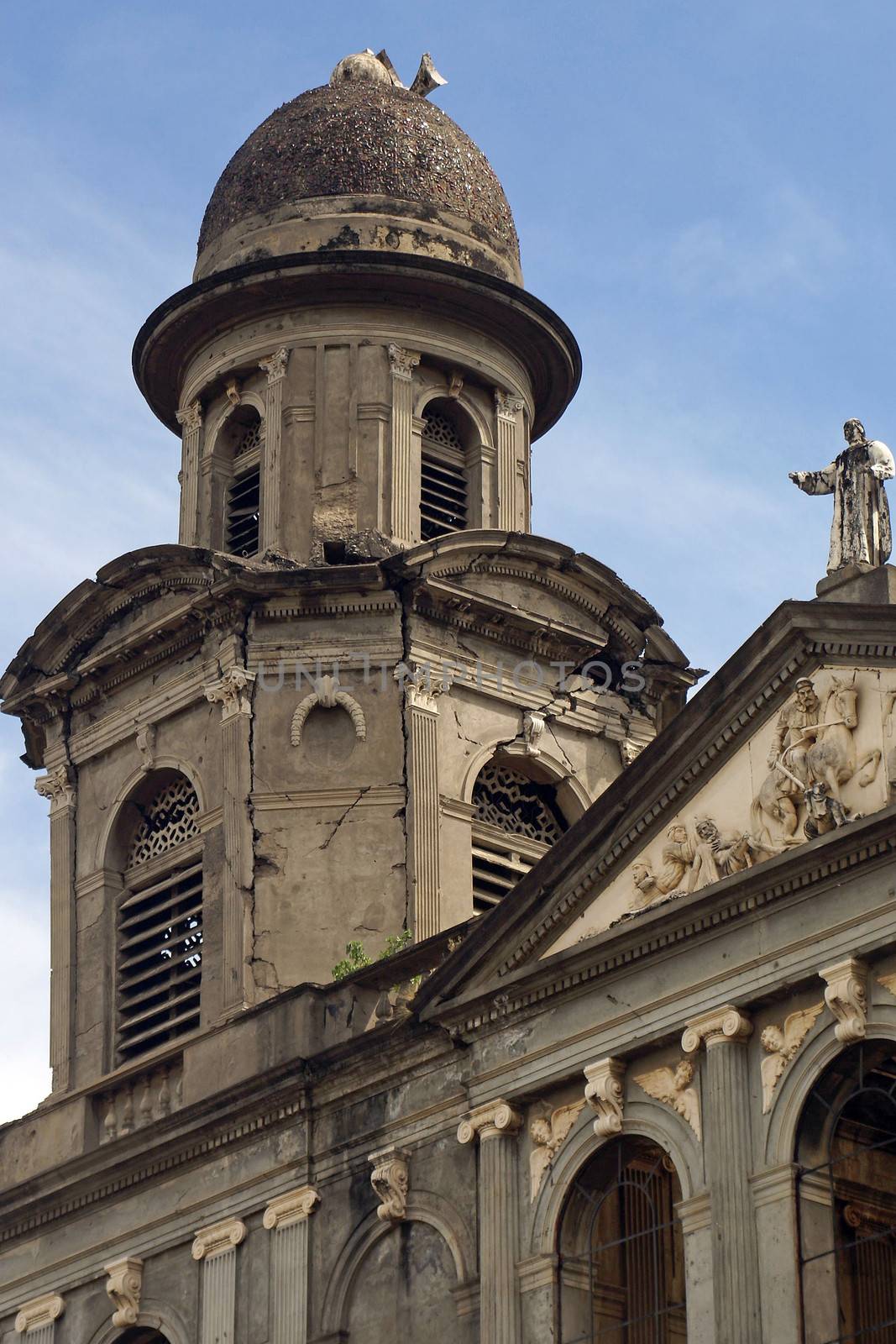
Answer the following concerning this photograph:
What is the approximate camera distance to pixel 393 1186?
87.0ft

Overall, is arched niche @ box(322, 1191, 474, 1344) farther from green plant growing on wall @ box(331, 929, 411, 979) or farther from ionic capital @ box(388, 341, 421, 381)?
ionic capital @ box(388, 341, 421, 381)

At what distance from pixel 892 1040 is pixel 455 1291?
500cm

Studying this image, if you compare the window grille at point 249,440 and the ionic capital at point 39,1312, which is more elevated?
the window grille at point 249,440

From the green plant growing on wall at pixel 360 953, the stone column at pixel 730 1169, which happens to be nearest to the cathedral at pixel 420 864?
the stone column at pixel 730 1169

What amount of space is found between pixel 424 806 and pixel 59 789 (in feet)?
15.4

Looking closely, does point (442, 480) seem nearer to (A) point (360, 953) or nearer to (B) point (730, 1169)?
(A) point (360, 953)

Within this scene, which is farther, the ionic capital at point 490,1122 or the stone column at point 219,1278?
the stone column at point 219,1278

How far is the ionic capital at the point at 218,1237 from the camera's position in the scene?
91.6ft

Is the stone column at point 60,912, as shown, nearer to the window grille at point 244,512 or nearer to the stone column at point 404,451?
the window grille at point 244,512

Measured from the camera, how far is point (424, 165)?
35406 mm

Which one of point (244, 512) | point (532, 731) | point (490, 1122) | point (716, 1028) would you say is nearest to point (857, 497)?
point (716, 1028)

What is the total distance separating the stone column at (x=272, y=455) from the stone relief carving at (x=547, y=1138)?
939 cm

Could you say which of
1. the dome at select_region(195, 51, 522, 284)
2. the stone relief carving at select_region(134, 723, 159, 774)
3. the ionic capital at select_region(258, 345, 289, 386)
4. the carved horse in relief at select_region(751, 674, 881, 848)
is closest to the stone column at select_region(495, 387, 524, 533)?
the dome at select_region(195, 51, 522, 284)

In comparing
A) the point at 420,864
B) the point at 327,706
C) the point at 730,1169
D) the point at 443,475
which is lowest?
the point at 730,1169
